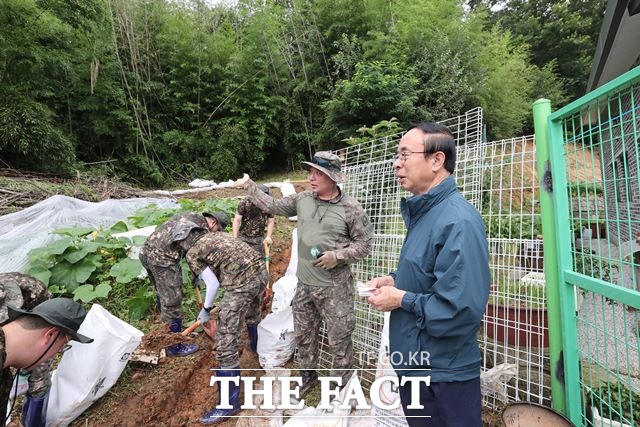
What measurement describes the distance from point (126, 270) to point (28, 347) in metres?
2.59

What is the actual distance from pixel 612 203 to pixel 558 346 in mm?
738

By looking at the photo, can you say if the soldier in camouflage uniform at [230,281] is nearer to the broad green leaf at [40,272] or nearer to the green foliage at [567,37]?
the broad green leaf at [40,272]

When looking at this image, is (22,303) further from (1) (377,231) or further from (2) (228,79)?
(2) (228,79)

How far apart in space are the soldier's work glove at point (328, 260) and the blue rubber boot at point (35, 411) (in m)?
1.92

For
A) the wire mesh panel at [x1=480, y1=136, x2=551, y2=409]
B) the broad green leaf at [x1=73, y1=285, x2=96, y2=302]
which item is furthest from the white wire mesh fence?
the broad green leaf at [x1=73, y1=285, x2=96, y2=302]

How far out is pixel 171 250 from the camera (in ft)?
10.3

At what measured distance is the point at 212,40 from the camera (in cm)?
1382

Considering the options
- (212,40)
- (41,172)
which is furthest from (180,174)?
(212,40)

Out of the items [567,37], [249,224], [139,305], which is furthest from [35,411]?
[567,37]

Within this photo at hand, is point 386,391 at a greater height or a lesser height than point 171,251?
lesser

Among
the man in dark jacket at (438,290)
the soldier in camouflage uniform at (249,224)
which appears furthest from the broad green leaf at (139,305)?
the man in dark jacket at (438,290)

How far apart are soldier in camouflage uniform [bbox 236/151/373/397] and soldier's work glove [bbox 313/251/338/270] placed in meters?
0.01

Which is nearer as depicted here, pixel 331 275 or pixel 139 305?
pixel 331 275

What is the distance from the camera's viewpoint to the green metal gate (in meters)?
1.24
